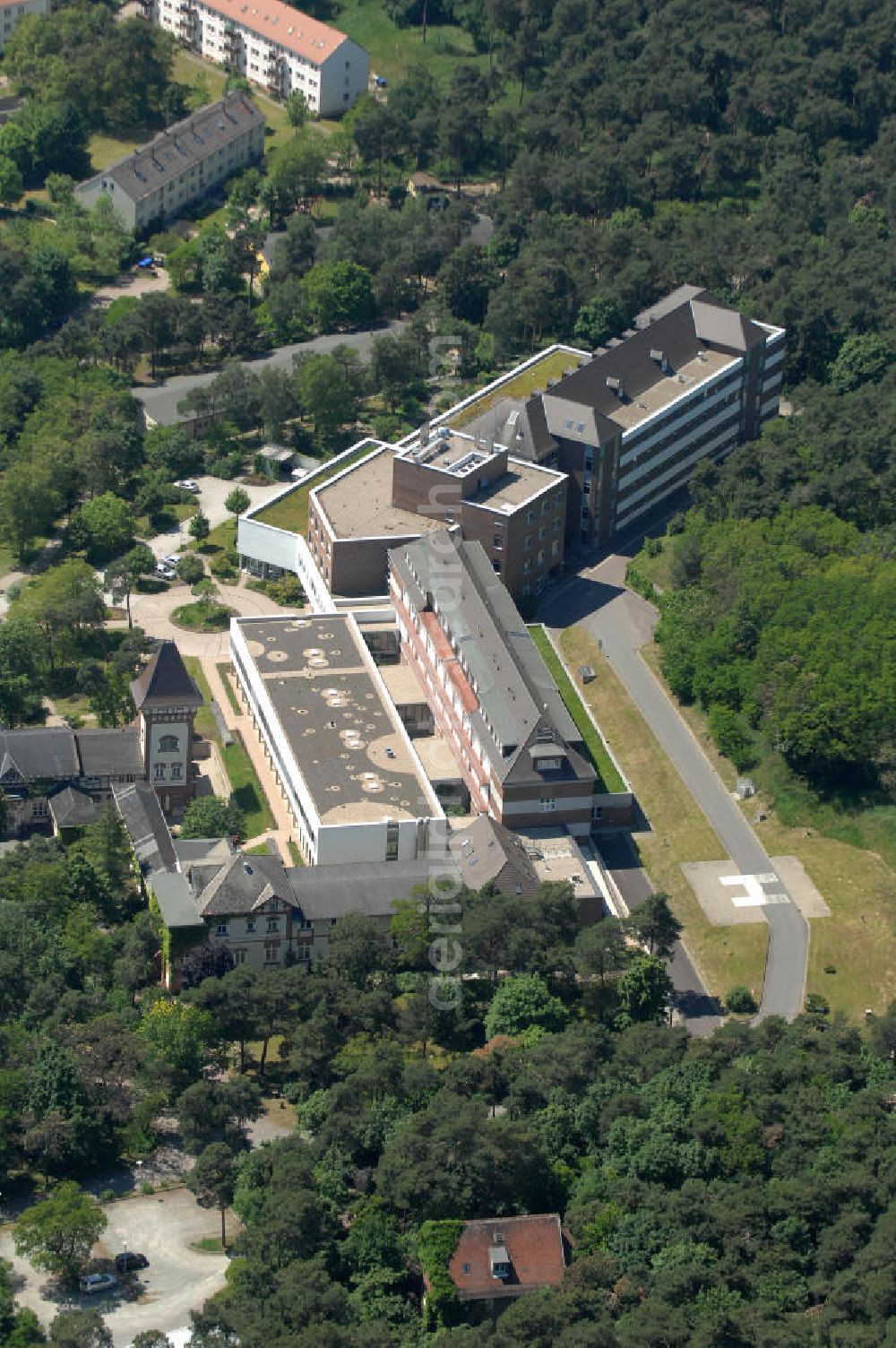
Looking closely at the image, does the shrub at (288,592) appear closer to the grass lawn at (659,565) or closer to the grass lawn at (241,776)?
the grass lawn at (241,776)

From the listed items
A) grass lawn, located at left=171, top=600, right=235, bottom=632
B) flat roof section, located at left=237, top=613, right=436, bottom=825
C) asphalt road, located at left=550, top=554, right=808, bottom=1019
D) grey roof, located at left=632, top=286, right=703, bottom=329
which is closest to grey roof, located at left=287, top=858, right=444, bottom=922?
flat roof section, located at left=237, top=613, right=436, bottom=825

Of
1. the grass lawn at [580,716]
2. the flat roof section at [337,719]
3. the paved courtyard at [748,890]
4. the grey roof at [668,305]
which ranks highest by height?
the grey roof at [668,305]

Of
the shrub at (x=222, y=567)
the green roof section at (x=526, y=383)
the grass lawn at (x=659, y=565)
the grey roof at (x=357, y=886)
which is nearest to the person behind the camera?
the grey roof at (x=357, y=886)

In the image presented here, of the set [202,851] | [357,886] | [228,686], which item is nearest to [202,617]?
[228,686]

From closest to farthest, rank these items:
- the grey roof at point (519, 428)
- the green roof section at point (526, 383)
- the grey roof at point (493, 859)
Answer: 1. the grey roof at point (493, 859)
2. the grey roof at point (519, 428)
3. the green roof section at point (526, 383)

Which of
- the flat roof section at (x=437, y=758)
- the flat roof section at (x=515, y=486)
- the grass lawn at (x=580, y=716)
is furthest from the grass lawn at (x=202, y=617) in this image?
the grass lawn at (x=580, y=716)

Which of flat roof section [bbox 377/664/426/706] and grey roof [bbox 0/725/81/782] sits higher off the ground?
grey roof [bbox 0/725/81/782]

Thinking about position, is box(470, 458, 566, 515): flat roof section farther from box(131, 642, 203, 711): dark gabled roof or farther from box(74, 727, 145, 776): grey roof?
box(74, 727, 145, 776): grey roof

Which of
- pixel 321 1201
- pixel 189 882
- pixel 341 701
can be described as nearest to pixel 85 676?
pixel 341 701
